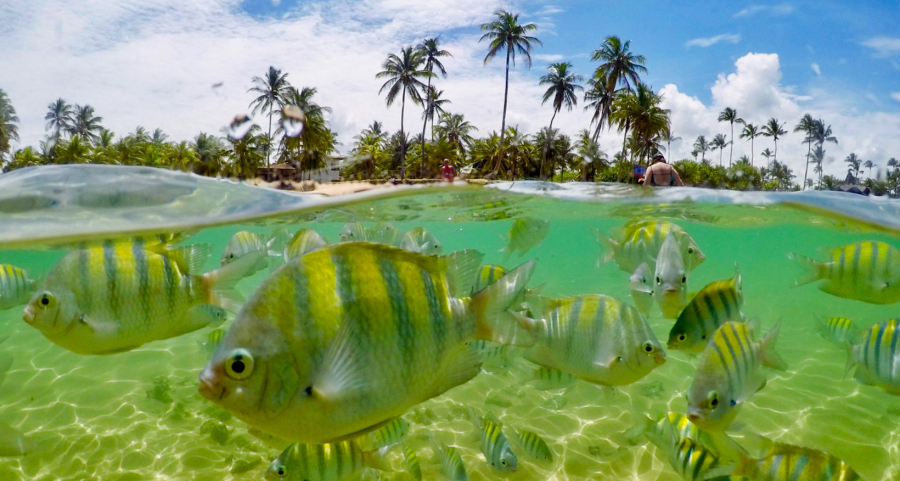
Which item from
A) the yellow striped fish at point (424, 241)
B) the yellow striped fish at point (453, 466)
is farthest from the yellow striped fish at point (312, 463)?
the yellow striped fish at point (424, 241)

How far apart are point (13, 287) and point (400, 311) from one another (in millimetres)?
4071

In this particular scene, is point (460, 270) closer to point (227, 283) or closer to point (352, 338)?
point (352, 338)

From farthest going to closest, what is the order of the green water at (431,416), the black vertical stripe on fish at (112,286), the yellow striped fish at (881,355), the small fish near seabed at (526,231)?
the green water at (431,416)
the small fish near seabed at (526,231)
the yellow striped fish at (881,355)
the black vertical stripe on fish at (112,286)

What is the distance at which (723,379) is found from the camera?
2.36 meters

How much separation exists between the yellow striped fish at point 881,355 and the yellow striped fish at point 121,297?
4250 mm

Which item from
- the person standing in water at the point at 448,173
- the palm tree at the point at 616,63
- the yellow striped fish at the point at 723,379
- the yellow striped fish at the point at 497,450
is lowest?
the yellow striped fish at the point at 497,450

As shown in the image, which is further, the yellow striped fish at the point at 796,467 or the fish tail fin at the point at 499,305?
the yellow striped fish at the point at 796,467

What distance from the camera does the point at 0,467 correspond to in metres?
5.38

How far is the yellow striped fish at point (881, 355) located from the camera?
3.43 meters

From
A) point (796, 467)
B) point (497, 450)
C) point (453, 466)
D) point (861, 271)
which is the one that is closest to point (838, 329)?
point (861, 271)

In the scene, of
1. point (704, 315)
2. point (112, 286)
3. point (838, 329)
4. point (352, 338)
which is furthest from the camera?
point (838, 329)

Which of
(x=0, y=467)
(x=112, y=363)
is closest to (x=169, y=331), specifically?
(x=0, y=467)

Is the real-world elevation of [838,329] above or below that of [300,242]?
below

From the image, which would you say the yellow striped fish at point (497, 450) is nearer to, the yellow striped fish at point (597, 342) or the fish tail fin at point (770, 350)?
the yellow striped fish at point (597, 342)
